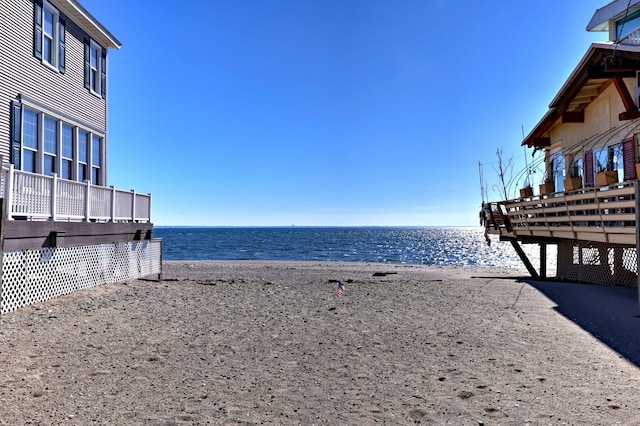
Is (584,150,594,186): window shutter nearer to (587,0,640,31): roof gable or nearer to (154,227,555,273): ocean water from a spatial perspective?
(587,0,640,31): roof gable

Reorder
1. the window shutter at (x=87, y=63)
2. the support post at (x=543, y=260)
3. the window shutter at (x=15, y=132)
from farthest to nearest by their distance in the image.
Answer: the support post at (x=543, y=260), the window shutter at (x=87, y=63), the window shutter at (x=15, y=132)

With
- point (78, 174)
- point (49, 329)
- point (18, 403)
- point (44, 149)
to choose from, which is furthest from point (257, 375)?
point (78, 174)

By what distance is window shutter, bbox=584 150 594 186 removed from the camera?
1531cm

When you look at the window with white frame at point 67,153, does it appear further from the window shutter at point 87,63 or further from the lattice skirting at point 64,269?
the lattice skirting at point 64,269

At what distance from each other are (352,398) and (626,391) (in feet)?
10.6

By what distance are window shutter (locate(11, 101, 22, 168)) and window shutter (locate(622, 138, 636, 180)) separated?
665 inches

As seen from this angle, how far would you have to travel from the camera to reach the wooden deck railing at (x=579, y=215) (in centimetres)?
1038

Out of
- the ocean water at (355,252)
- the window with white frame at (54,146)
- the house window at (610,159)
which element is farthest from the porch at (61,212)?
the ocean water at (355,252)

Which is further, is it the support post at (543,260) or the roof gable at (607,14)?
the support post at (543,260)

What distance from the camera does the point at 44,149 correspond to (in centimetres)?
1340

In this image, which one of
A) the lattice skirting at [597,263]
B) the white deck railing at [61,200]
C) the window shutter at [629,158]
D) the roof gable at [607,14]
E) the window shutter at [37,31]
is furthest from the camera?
the roof gable at [607,14]

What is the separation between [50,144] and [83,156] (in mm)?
1973

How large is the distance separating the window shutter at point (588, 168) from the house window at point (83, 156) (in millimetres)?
17505

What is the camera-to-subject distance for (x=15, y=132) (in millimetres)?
12102
